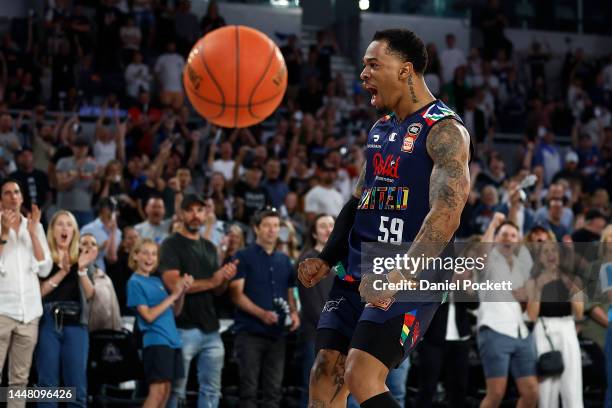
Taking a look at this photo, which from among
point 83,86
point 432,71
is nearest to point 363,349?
point 83,86

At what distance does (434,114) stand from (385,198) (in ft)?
1.55

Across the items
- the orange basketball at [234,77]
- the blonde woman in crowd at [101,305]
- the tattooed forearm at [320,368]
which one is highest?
the orange basketball at [234,77]

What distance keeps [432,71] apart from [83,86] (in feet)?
20.5

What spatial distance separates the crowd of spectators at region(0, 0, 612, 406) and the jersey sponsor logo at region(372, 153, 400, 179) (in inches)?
161

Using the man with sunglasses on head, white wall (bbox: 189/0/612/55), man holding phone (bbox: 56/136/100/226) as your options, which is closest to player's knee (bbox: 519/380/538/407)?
the man with sunglasses on head

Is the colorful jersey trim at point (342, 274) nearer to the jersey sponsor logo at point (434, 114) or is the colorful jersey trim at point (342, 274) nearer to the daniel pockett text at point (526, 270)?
the jersey sponsor logo at point (434, 114)

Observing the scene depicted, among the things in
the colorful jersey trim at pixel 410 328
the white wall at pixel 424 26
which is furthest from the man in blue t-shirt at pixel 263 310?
the white wall at pixel 424 26

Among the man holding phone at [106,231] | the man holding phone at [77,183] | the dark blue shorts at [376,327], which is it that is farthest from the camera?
the man holding phone at [77,183]

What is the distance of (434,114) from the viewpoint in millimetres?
4945

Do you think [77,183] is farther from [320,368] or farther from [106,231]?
[320,368]

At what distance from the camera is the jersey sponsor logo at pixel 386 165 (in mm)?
4941

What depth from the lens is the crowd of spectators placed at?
29.4ft

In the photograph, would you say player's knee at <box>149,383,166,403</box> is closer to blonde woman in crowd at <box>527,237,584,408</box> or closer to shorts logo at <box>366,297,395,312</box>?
blonde woman in crowd at <box>527,237,584,408</box>

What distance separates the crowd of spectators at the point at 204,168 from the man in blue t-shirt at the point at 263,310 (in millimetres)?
20
